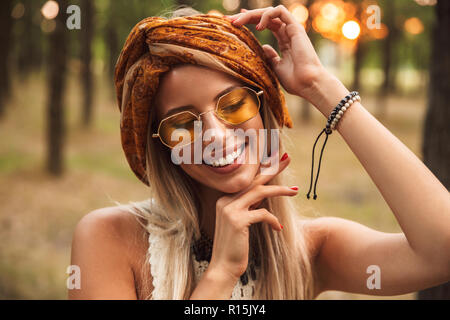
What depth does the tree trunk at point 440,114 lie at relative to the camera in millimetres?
2996

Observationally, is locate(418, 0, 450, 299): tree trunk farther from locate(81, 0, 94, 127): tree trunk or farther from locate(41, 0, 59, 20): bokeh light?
locate(81, 0, 94, 127): tree trunk

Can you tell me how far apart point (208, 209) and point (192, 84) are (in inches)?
33.1

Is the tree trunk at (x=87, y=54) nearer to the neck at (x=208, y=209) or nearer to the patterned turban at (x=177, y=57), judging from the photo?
the patterned turban at (x=177, y=57)

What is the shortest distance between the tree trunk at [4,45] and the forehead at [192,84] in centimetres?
1507

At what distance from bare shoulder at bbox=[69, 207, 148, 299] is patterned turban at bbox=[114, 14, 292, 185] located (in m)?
0.44

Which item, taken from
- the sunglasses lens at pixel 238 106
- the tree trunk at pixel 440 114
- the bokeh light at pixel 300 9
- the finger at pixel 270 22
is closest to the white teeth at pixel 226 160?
the sunglasses lens at pixel 238 106

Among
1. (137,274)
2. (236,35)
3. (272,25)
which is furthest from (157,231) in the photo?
(272,25)

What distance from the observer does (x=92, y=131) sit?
1591cm

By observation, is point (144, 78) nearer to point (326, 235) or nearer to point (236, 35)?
point (236, 35)

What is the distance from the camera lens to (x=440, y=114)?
308 centimetres

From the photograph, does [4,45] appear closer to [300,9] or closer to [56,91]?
[56,91]

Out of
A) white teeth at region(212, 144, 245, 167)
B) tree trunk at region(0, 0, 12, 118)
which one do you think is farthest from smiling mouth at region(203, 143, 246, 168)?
tree trunk at region(0, 0, 12, 118)

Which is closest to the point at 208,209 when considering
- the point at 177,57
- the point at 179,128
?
the point at 179,128

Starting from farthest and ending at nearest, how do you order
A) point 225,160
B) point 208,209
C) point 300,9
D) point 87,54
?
point 300,9 < point 87,54 < point 208,209 < point 225,160
